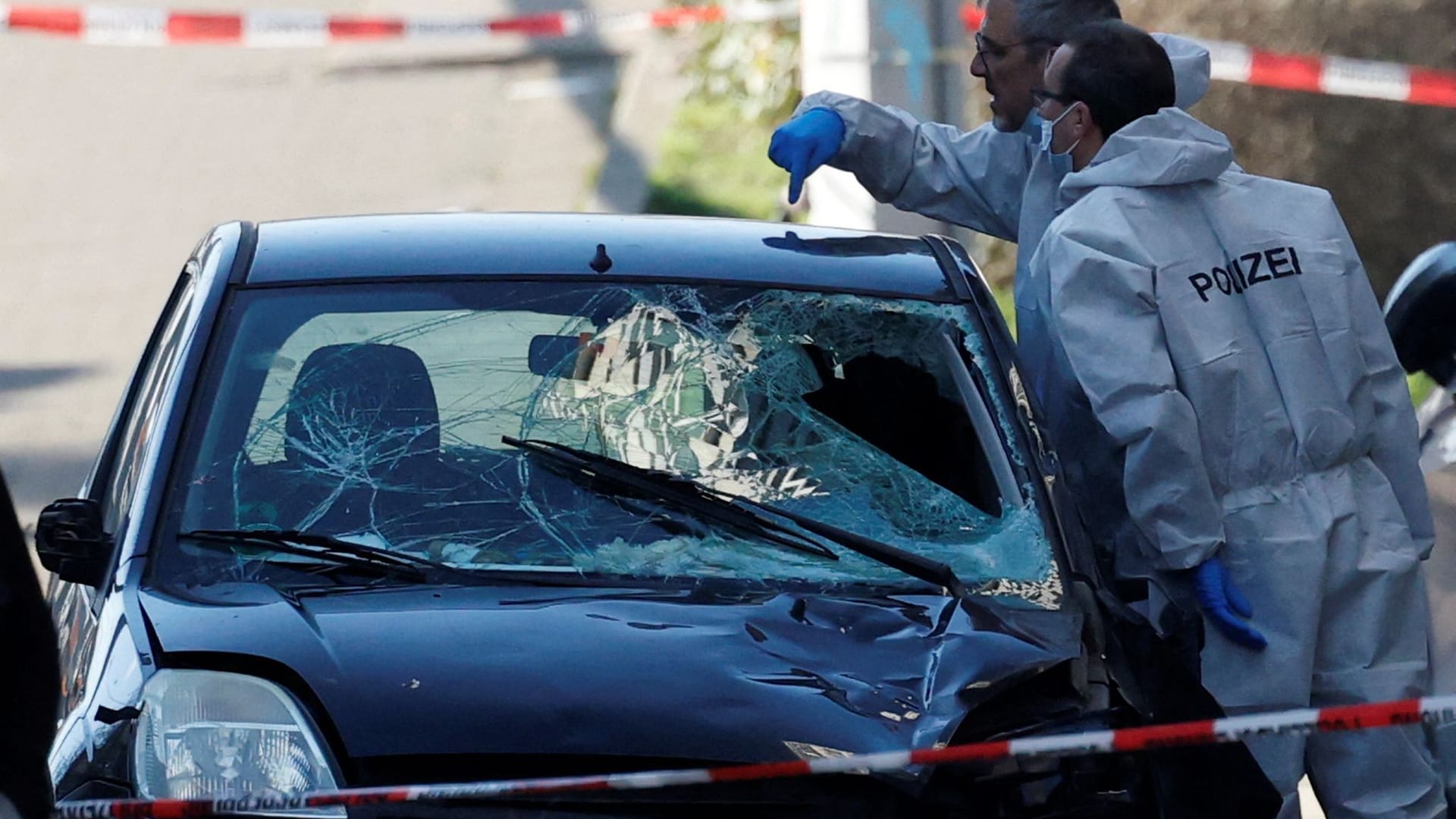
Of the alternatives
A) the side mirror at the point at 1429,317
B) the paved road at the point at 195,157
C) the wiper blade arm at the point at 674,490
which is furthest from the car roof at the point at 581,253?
the paved road at the point at 195,157

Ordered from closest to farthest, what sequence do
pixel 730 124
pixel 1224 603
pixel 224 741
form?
pixel 224 741 → pixel 1224 603 → pixel 730 124

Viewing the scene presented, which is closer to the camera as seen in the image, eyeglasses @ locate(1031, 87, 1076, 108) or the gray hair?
eyeglasses @ locate(1031, 87, 1076, 108)

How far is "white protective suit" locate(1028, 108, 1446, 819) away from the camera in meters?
3.71

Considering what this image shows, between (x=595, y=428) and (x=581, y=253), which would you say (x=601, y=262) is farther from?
(x=595, y=428)

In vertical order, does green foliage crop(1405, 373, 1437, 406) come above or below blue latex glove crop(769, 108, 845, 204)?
below

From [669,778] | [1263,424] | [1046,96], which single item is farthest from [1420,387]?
[669,778]

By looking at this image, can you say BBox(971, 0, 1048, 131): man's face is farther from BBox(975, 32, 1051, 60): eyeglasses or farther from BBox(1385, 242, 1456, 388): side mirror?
BBox(1385, 242, 1456, 388): side mirror

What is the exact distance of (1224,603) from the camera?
371 centimetres

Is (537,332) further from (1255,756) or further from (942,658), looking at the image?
(1255,756)

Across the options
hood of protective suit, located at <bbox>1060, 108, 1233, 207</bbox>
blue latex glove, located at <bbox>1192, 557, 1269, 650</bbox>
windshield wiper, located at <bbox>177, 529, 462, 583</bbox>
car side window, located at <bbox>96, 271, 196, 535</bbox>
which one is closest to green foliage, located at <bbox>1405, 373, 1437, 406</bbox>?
hood of protective suit, located at <bbox>1060, 108, 1233, 207</bbox>

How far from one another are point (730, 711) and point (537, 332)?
1030 mm

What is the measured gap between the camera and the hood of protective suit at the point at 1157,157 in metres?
3.82

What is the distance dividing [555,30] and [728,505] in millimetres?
10541

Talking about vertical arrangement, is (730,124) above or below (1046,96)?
below
